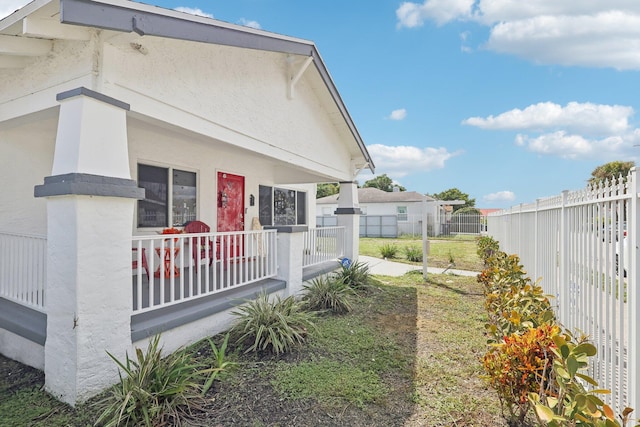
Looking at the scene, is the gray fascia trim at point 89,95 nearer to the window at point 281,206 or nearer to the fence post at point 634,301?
the fence post at point 634,301

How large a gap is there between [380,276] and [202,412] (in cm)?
828

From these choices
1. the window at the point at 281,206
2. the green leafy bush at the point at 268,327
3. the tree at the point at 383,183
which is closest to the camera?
the green leafy bush at the point at 268,327

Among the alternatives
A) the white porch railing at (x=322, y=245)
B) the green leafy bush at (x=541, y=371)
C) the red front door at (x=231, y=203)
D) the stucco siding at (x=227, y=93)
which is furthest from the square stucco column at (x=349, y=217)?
the green leafy bush at (x=541, y=371)

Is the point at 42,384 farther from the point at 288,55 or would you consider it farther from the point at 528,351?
the point at 288,55

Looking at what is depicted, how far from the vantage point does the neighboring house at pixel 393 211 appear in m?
29.6

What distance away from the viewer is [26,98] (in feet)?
13.8

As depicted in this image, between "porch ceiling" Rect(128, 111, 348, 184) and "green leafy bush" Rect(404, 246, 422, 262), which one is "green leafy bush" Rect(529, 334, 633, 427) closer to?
"porch ceiling" Rect(128, 111, 348, 184)

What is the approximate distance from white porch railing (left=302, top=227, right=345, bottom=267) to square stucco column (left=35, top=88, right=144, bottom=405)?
15.0 ft

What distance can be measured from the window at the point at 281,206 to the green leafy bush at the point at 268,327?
569cm

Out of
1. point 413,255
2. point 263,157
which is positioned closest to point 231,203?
point 263,157

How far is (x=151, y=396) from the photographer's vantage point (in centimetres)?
308

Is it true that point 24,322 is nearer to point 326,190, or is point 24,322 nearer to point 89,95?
point 89,95

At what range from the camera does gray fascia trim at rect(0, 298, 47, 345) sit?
3.79m

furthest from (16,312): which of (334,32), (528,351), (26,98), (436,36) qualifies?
(436,36)
